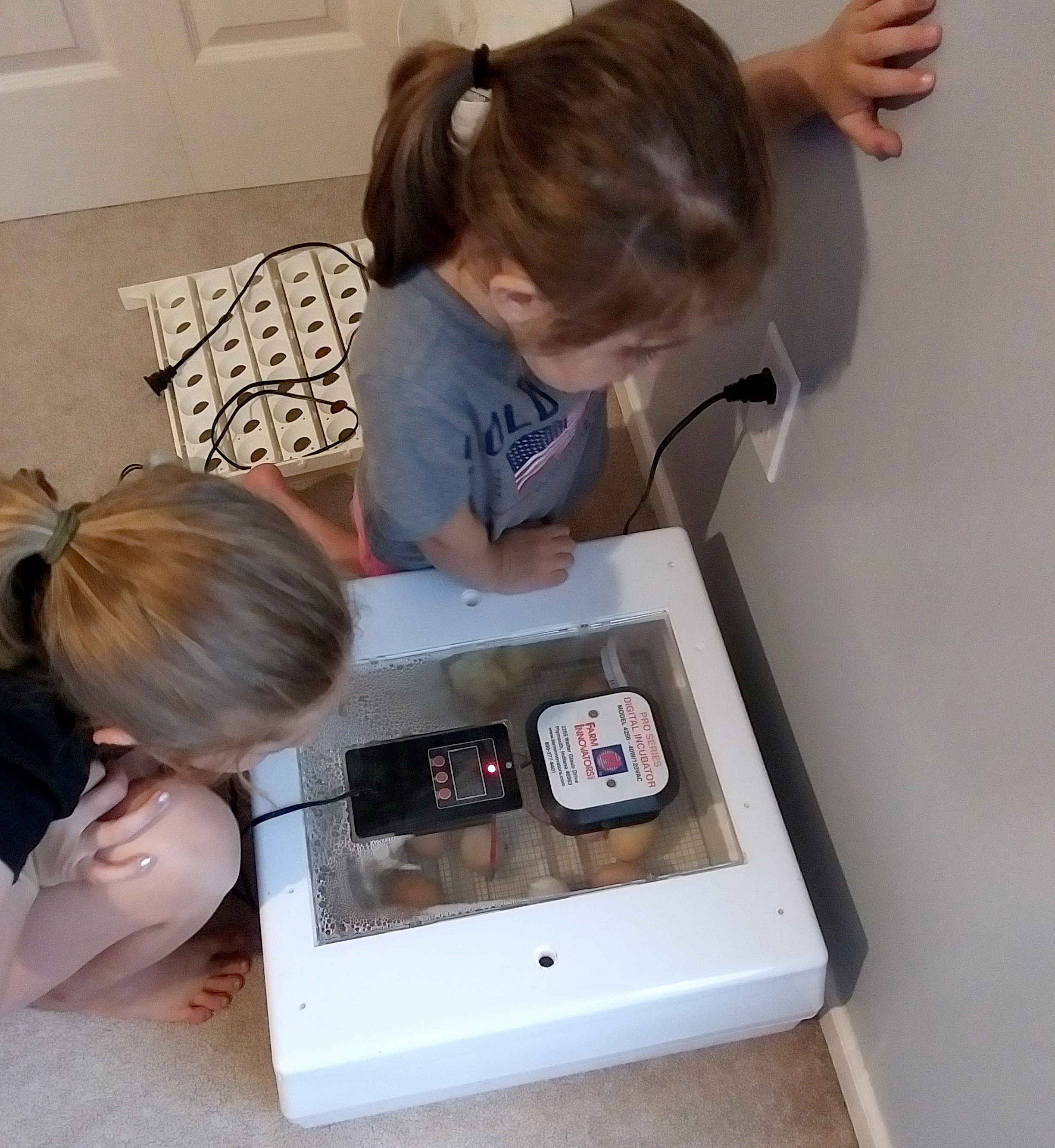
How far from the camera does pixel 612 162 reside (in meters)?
0.59

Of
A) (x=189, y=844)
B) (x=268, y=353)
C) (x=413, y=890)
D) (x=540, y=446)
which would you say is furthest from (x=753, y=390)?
(x=268, y=353)

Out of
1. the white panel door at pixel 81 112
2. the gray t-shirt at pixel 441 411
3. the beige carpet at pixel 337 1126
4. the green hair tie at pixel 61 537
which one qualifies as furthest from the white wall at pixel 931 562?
the white panel door at pixel 81 112

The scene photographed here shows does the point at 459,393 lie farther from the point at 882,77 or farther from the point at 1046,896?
the point at 1046,896

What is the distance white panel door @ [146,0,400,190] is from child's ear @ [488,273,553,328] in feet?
3.11

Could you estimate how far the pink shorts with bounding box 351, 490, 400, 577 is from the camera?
1061 millimetres

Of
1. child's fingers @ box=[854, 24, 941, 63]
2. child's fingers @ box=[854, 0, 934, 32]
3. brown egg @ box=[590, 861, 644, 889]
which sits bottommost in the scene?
brown egg @ box=[590, 861, 644, 889]

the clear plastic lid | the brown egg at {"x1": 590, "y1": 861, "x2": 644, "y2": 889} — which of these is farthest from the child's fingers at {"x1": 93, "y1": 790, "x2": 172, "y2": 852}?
the brown egg at {"x1": 590, "y1": 861, "x2": 644, "y2": 889}

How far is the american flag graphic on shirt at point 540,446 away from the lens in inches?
34.9

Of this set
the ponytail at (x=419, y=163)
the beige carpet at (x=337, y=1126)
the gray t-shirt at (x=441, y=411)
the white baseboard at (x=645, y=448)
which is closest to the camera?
the ponytail at (x=419, y=163)

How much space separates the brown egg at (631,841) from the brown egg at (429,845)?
0.14m

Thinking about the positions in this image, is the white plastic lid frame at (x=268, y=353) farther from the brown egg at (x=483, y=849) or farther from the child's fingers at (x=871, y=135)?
the child's fingers at (x=871, y=135)

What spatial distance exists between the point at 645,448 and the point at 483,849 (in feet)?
2.19

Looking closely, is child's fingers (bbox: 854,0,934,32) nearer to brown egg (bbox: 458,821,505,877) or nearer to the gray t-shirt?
the gray t-shirt

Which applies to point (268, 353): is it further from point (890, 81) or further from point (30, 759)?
point (890, 81)
